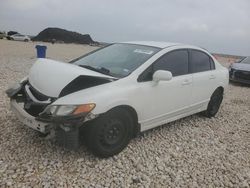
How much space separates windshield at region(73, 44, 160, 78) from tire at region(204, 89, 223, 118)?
2.05m

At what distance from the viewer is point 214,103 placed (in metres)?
6.22

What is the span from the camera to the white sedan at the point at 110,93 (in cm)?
352

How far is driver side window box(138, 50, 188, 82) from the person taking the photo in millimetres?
4339

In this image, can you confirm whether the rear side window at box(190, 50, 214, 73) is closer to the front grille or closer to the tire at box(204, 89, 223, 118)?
the tire at box(204, 89, 223, 118)

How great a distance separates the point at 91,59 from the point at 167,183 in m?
2.43

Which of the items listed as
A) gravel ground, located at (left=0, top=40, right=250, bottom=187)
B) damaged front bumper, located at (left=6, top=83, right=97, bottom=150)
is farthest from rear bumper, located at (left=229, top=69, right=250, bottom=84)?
damaged front bumper, located at (left=6, top=83, right=97, bottom=150)

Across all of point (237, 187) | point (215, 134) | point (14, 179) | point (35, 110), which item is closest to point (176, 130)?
point (215, 134)

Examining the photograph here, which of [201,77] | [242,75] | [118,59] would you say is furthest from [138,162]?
[242,75]

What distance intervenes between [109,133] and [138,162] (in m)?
0.57

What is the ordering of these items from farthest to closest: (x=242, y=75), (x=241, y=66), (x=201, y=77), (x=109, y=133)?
(x=241, y=66)
(x=242, y=75)
(x=201, y=77)
(x=109, y=133)

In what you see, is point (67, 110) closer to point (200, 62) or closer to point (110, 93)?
point (110, 93)

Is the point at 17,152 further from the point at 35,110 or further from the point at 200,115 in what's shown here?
the point at 200,115

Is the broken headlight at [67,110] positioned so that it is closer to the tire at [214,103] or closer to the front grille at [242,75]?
the tire at [214,103]

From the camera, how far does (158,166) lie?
3908 millimetres
